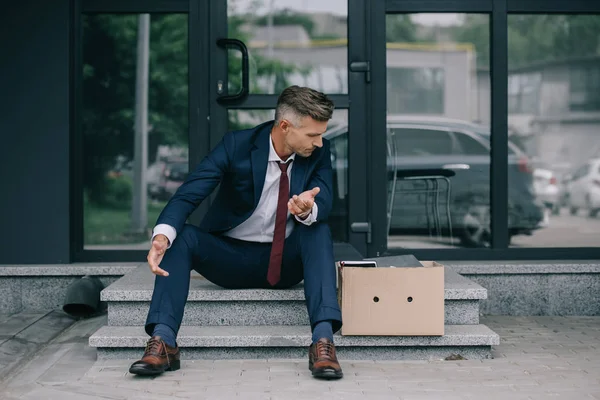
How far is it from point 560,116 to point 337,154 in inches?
168

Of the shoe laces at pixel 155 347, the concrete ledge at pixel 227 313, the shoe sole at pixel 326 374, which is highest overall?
the concrete ledge at pixel 227 313

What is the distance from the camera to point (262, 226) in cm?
468

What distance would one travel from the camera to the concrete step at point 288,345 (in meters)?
4.55

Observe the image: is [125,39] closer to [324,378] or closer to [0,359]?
[0,359]

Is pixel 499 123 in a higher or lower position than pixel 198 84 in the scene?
lower

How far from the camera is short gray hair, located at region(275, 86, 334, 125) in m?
4.44

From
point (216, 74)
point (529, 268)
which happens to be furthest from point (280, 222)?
point (529, 268)

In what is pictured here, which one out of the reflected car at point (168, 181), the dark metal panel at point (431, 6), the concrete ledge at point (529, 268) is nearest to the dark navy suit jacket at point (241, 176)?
the concrete ledge at point (529, 268)

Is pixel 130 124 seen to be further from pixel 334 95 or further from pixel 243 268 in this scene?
pixel 243 268

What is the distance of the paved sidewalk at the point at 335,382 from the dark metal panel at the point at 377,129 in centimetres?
149

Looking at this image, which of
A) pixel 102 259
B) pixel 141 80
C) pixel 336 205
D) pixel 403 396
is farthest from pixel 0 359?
pixel 141 80

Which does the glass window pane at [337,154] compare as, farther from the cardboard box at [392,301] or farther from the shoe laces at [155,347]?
the shoe laces at [155,347]

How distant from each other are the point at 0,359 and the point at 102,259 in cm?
167

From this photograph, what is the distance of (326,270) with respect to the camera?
432 cm
